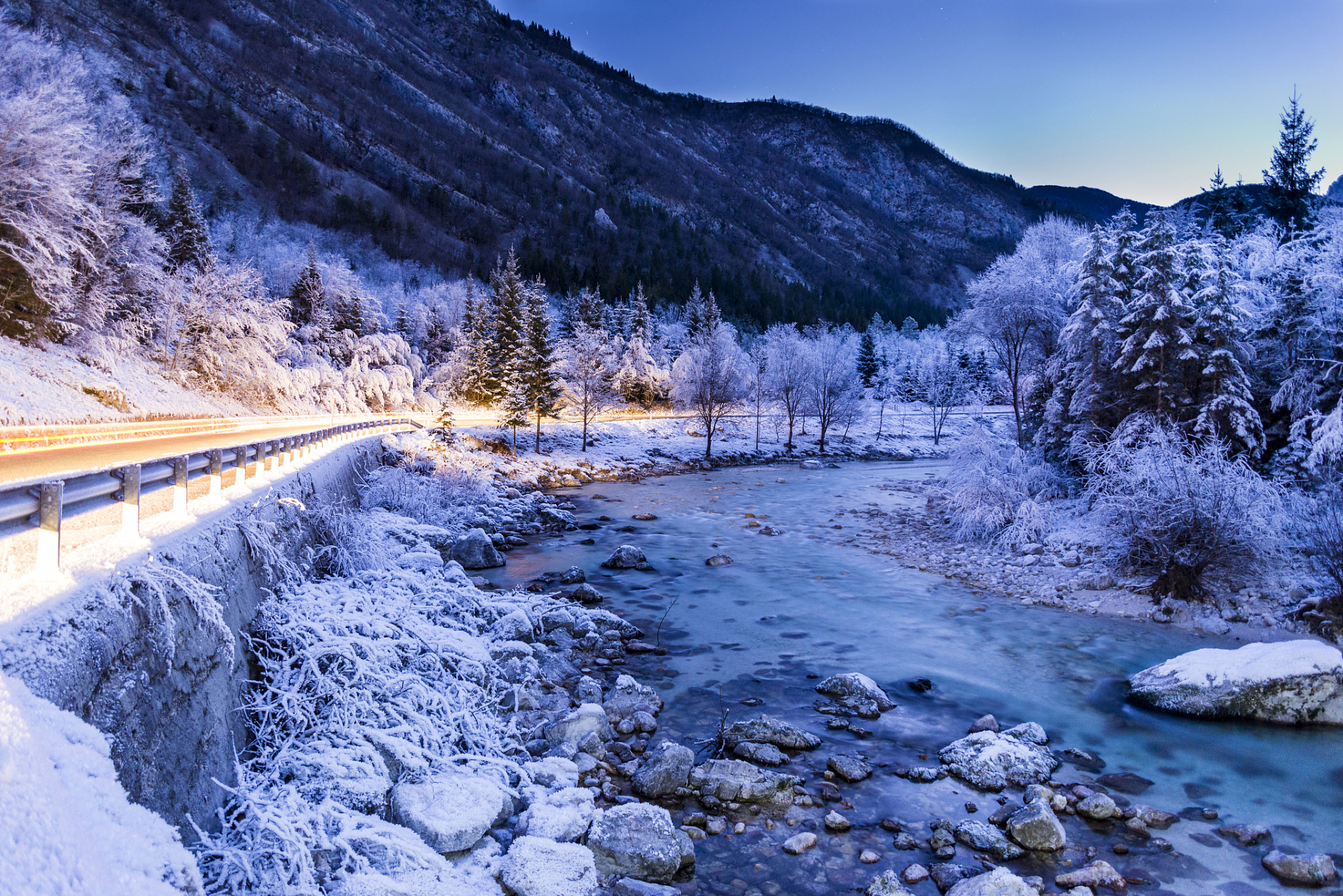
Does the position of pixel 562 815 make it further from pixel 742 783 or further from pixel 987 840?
pixel 987 840

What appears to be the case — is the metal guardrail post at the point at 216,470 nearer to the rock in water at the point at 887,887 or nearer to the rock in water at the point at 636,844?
the rock in water at the point at 636,844

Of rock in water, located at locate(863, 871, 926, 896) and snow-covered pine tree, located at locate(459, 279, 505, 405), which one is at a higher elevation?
snow-covered pine tree, located at locate(459, 279, 505, 405)

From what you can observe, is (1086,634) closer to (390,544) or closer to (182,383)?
(390,544)

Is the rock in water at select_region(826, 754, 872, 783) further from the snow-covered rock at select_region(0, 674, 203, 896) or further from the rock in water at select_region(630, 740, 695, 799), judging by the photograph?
the snow-covered rock at select_region(0, 674, 203, 896)

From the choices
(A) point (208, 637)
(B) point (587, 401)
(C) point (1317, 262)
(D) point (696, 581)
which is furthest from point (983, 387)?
(A) point (208, 637)

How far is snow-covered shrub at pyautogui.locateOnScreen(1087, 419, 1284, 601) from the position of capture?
621 inches

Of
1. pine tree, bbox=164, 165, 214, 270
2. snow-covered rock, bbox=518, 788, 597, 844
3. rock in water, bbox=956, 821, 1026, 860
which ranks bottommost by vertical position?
rock in water, bbox=956, 821, 1026, 860

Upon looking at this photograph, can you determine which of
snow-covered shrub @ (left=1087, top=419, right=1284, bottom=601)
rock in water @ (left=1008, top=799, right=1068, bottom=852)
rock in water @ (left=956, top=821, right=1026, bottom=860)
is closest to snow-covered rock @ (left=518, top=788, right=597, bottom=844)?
rock in water @ (left=956, top=821, right=1026, bottom=860)

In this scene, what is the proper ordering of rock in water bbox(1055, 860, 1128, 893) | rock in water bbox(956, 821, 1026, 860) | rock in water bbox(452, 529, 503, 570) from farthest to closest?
rock in water bbox(452, 529, 503, 570) < rock in water bbox(956, 821, 1026, 860) < rock in water bbox(1055, 860, 1128, 893)

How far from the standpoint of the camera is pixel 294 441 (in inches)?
571

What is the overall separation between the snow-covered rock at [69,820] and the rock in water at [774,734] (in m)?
6.71

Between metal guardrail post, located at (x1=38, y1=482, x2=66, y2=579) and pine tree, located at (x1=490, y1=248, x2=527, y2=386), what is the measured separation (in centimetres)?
4455

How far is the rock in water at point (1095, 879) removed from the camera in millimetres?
6539

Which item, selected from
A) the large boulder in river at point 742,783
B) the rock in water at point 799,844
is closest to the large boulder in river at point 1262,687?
the large boulder in river at point 742,783
